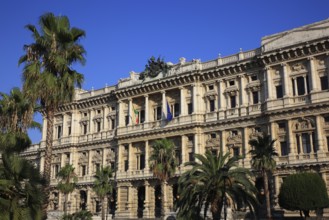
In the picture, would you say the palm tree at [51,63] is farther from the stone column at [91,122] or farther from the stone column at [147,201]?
the stone column at [91,122]

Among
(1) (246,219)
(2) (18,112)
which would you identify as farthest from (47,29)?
(1) (246,219)

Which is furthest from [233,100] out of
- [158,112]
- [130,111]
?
[130,111]

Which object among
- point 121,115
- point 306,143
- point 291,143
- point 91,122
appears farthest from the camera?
point 91,122

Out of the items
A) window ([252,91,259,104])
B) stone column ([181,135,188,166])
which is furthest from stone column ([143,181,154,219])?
window ([252,91,259,104])

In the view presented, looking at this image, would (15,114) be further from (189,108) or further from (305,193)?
(305,193)

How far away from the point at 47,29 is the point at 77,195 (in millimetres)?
39849

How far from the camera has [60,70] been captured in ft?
85.2

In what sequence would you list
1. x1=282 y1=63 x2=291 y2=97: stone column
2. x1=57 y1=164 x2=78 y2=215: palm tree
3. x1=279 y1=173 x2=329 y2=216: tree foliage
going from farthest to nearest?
x1=57 y1=164 x2=78 y2=215: palm tree, x1=282 y1=63 x2=291 y2=97: stone column, x1=279 y1=173 x2=329 y2=216: tree foliage

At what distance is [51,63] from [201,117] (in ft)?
90.2

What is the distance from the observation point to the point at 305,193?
118ft

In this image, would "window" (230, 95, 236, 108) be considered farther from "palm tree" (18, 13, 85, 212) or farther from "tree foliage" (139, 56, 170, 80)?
"palm tree" (18, 13, 85, 212)

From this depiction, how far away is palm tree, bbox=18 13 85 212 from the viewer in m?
25.3

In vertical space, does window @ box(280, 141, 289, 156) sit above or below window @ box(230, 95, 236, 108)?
below

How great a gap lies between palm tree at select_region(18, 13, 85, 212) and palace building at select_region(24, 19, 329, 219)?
2520cm
